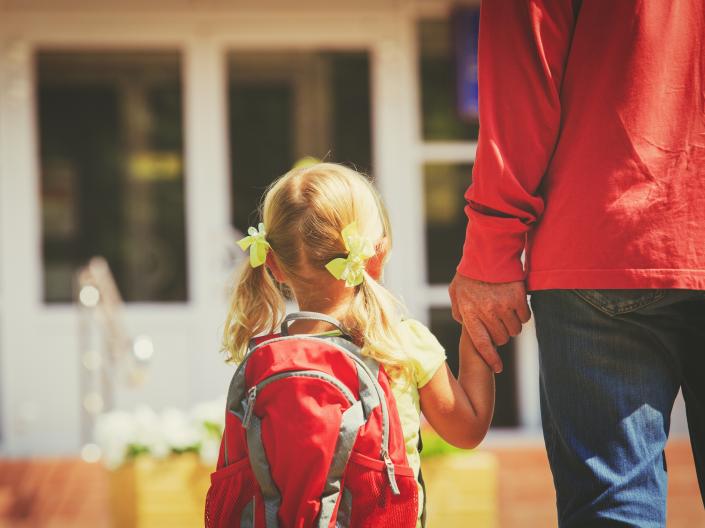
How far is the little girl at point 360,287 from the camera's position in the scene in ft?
5.97

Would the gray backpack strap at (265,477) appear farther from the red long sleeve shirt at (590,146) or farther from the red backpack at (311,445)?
the red long sleeve shirt at (590,146)

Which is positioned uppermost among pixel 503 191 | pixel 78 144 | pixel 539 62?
pixel 78 144

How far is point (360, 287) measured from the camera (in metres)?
1.88

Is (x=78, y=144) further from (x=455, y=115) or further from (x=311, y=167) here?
(x=311, y=167)

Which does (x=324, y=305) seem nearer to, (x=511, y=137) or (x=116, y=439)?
(x=511, y=137)

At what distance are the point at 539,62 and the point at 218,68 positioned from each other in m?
4.39

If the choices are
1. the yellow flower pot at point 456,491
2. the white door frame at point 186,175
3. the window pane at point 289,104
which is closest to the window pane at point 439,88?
the white door frame at point 186,175

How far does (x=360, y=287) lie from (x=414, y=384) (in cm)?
22

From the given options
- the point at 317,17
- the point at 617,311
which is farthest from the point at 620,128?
the point at 317,17

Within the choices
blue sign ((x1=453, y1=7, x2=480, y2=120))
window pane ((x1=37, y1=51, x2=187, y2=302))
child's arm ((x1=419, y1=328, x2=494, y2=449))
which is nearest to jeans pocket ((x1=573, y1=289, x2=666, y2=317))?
child's arm ((x1=419, y1=328, x2=494, y2=449))

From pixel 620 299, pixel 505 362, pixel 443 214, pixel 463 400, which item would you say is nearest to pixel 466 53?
pixel 443 214

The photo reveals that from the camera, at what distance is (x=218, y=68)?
5.88 m

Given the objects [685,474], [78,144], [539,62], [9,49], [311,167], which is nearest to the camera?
[539,62]

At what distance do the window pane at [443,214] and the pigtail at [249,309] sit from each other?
4191 millimetres
